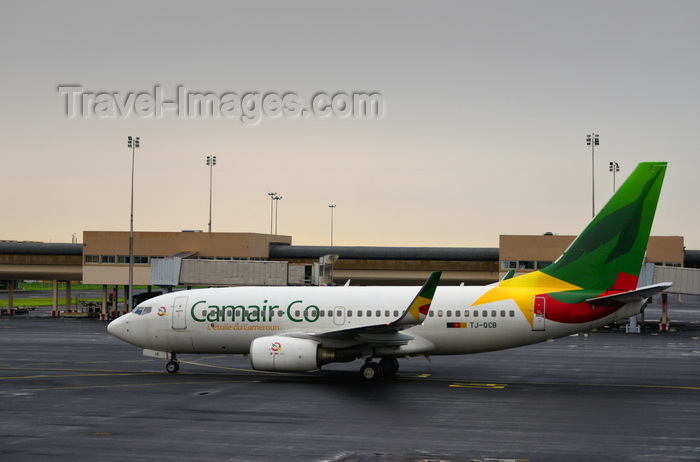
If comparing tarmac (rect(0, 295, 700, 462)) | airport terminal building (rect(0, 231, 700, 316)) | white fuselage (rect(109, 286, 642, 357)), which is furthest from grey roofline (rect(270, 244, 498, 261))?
white fuselage (rect(109, 286, 642, 357))

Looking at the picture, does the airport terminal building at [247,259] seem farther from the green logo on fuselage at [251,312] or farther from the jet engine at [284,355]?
the jet engine at [284,355]

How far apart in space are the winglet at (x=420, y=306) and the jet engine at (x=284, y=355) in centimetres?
387

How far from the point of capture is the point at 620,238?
33250 mm

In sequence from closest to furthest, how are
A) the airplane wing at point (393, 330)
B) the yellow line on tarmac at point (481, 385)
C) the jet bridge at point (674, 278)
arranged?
1. the airplane wing at point (393, 330)
2. the yellow line on tarmac at point (481, 385)
3. the jet bridge at point (674, 278)

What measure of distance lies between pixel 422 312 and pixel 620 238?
919cm

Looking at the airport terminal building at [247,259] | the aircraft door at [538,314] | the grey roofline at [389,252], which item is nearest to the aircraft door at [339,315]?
the aircraft door at [538,314]

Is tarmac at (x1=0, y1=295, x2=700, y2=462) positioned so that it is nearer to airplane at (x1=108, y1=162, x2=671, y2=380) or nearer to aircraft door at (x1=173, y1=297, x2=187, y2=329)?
airplane at (x1=108, y1=162, x2=671, y2=380)

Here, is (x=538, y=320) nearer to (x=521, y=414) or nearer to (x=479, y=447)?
(x=521, y=414)

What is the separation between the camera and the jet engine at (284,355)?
3253cm

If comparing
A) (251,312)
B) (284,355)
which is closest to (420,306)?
(284,355)

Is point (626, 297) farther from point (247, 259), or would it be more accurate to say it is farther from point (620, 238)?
point (247, 259)

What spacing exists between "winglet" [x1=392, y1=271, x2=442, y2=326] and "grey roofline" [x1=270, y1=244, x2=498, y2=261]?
52113 mm

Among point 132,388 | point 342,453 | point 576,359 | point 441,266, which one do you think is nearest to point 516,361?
point 576,359

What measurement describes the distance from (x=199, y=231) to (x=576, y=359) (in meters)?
48.8
